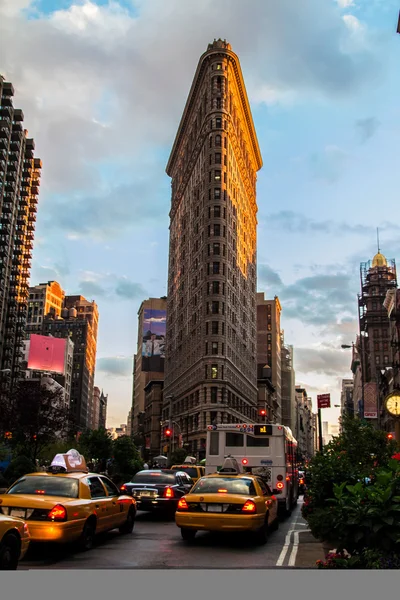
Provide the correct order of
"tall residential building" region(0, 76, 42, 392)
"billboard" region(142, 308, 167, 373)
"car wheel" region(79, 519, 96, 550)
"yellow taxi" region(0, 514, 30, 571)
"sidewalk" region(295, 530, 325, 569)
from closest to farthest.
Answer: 1. "yellow taxi" region(0, 514, 30, 571)
2. "sidewalk" region(295, 530, 325, 569)
3. "car wheel" region(79, 519, 96, 550)
4. "tall residential building" region(0, 76, 42, 392)
5. "billboard" region(142, 308, 167, 373)

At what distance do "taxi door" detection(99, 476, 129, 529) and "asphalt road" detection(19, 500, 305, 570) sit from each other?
0.41 meters

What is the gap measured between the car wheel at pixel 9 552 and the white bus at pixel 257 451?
13.2m

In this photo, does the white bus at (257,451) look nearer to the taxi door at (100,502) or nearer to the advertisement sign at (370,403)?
the taxi door at (100,502)

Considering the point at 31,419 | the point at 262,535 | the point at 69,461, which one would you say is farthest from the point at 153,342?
the point at 262,535

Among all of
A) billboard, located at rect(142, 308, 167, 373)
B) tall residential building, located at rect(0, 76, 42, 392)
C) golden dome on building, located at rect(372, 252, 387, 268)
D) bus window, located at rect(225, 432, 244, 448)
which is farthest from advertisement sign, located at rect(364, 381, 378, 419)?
billboard, located at rect(142, 308, 167, 373)

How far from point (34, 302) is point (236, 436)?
7265 inches

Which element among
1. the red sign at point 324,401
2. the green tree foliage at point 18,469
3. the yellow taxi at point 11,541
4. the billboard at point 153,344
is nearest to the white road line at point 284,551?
the yellow taxi at point 11,541

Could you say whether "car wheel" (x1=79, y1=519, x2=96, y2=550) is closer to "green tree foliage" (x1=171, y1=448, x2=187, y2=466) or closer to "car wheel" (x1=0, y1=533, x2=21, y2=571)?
"car wheel" (x1=0, y1=533, x2=21, y2=571)

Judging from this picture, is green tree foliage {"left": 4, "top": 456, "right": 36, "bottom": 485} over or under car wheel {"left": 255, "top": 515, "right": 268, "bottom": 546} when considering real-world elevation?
over

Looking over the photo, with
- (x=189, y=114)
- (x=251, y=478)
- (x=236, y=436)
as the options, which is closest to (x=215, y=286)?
(x=189, y=114)

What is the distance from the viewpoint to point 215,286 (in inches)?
3620

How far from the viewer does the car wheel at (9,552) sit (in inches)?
311

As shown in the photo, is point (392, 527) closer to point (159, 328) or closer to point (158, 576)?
point (158, 576)

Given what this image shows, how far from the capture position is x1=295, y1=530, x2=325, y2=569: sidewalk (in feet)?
34.4
